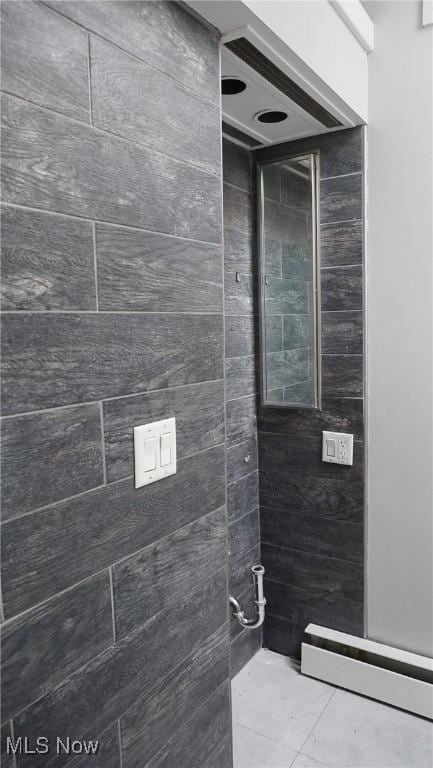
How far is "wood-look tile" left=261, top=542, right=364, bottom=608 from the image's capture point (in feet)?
5.88

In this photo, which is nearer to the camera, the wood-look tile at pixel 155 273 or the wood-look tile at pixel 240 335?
the wood-look tile at pixel 155 273

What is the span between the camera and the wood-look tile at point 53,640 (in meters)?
0.66

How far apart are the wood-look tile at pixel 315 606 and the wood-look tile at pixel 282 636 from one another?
0.08 ft

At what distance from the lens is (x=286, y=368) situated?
73.7 inches

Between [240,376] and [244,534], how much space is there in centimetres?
61

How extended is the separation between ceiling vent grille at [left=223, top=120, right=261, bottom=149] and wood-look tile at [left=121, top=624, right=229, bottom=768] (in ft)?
5.04

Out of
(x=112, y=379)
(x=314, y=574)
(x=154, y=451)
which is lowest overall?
(x=314, y=574)

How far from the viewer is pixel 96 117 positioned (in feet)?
2.48

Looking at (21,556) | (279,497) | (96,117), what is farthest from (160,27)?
(279,497)

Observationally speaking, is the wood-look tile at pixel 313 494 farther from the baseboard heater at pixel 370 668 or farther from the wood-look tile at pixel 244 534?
the baseboard heater at pixel 370 668

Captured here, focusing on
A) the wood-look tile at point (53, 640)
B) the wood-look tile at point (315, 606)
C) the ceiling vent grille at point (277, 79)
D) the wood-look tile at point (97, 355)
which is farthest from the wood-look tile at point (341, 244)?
the wood-look tile at point (53, 640)

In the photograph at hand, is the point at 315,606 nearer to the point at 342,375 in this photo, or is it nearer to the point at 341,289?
the point at 342,375

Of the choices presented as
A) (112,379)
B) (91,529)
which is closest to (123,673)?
(91,529)

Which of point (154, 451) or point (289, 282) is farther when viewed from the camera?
point (289, 282)
